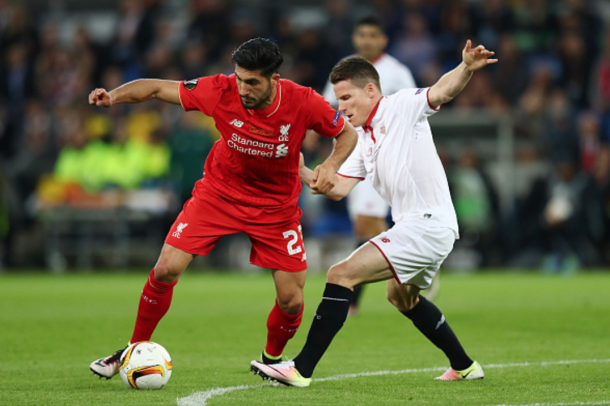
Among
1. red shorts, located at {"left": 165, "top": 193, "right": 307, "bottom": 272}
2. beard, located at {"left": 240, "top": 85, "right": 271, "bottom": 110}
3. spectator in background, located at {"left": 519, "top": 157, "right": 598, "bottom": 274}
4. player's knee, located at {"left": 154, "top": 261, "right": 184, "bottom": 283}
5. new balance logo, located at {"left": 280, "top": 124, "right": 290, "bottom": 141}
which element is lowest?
spectator in background, located at {"left": 519, "top": 157, "right": 598, "bottom": 274}

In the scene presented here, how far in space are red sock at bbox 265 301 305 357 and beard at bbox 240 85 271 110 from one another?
143 centimetres

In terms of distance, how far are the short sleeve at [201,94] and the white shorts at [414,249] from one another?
4.59ft

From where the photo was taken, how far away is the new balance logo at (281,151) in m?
6.40

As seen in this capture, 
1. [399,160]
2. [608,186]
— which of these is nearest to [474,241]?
[608,186]

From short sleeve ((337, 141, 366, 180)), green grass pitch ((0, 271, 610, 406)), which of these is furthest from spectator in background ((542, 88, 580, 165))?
short sleeve ((337, 141, 366, 180))

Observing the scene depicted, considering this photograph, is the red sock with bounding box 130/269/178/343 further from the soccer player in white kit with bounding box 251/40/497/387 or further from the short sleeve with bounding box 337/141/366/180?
the short sleeve with bounding box 337/141/366/180

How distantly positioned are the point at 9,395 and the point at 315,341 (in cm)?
184

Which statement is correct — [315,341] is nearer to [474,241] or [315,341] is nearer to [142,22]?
[474,241]

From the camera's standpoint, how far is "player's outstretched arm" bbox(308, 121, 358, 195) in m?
6.15

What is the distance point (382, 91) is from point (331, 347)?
11.0 ft

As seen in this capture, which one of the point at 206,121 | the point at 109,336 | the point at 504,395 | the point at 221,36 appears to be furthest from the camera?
the point at 221,36

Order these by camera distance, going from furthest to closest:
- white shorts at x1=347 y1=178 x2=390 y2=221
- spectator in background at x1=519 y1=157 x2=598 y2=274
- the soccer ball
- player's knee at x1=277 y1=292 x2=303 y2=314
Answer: spectator in background at x1=519 y1=157 x2=598 y2=274 < white shorts at x1=347 y1=178 x2=390 y2=221 < player's knee at x1=277 y1=292 x2=303 y2=314 < the soccer ball

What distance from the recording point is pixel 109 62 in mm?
21859

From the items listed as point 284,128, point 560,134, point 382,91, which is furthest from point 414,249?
point 560,134
